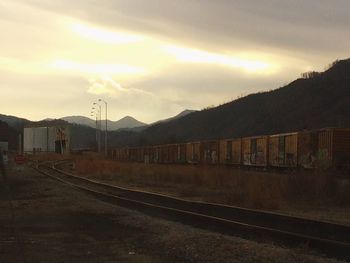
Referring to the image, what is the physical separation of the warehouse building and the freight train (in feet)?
204

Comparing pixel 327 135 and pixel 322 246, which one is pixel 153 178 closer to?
pixel 327 135

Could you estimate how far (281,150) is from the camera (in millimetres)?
41594

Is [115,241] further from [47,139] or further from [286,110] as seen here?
[47,139]

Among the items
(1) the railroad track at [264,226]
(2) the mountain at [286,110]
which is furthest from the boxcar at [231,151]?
(2) the mountain at [286,110]

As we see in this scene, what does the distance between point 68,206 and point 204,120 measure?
15180 cm

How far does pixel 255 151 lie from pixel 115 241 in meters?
35.4

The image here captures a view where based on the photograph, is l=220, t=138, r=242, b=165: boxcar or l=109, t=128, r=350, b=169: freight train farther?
l=220, t=138, r=242, b=165: boxcar

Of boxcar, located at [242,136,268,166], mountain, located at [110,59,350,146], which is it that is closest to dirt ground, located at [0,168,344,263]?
boxcar, located at [242,136,268,166]

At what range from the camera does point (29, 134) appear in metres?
148

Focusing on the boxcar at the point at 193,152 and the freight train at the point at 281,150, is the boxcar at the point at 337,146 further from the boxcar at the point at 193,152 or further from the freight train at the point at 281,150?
the boxcar at the point at 193,152

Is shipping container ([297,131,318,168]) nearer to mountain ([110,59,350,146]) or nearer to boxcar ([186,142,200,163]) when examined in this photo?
boxcar ([186,142,200,163])

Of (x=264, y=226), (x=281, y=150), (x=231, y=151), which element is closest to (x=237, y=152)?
(x=231, y=151)

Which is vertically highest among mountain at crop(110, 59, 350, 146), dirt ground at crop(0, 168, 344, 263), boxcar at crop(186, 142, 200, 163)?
mountain at crop(110, 59, 350, 146)

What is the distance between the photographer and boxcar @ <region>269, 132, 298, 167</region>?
38.9 metres
